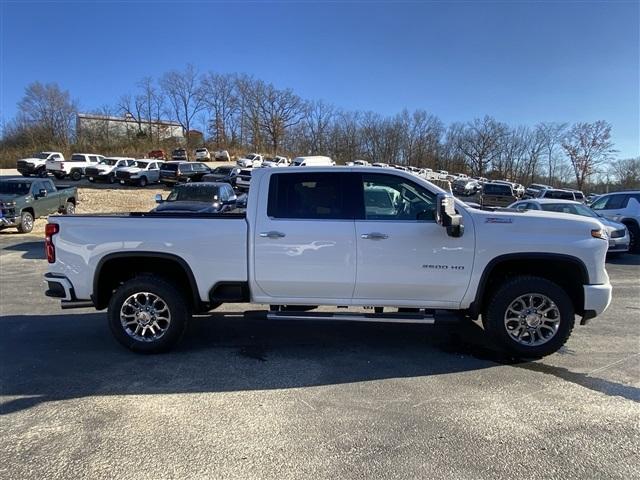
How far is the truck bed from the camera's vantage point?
184 inches

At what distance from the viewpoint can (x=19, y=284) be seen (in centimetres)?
852

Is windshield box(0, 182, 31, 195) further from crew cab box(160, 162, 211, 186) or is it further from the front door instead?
crew cab box(160, 162, 211, 186)

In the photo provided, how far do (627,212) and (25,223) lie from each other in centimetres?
1919

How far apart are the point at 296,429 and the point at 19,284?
24.8 feet

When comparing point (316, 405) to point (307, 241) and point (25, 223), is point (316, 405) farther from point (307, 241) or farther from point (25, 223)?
point (25, 223)

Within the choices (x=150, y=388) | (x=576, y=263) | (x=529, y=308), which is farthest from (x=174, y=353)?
(x=576, y=263)

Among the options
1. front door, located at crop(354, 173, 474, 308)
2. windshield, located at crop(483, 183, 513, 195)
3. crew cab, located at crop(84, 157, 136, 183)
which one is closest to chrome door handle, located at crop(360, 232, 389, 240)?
front door, located at crop(354, 173, 474, 308)

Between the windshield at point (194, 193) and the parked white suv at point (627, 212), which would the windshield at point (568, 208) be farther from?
the windshield at point (194, 193)

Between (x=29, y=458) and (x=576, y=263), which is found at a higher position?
(x=576, y=263)

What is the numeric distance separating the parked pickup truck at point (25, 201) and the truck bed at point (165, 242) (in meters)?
10.6

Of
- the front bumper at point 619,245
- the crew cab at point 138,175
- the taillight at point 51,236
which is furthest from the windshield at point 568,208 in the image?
the crew cab at point 138,175

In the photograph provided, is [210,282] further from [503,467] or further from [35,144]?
[35,144]

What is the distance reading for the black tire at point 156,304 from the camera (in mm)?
4762

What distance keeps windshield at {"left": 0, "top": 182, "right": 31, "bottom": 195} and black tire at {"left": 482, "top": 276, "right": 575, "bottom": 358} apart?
16452 mm
